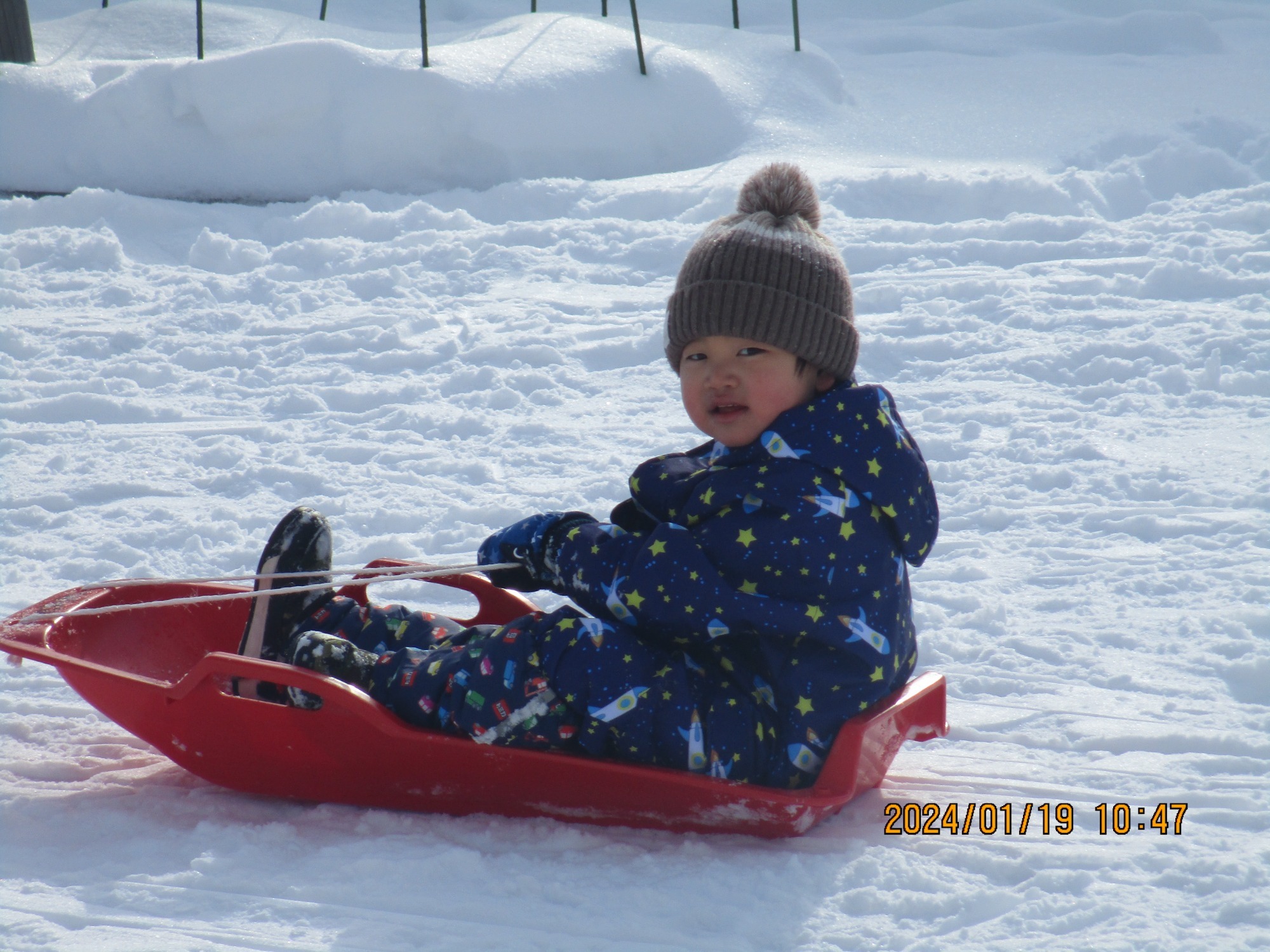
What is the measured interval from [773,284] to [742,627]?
0.47 meters

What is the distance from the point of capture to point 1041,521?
8.41ft

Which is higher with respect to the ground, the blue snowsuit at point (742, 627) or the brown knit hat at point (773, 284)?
the brown knit hat at point (773, 284)

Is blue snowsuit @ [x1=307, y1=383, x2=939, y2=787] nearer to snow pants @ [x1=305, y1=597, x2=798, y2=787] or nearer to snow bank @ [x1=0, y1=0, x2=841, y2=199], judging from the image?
snow pants @ [x1=305, y1=597, x2=798, y2=787]

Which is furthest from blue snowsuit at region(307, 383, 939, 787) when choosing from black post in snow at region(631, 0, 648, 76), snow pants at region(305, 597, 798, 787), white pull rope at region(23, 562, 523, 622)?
black post in snow at region(631, 0, 648, 76)

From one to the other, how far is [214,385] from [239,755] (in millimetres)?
1915

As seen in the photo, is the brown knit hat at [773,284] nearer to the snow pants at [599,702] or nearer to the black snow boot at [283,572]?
the snow pants at [599,702]

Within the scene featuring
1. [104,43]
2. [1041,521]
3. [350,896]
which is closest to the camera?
[350,896]

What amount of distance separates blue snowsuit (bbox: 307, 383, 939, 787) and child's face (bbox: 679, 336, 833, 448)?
3cm

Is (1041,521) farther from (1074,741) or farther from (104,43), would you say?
(104,43)

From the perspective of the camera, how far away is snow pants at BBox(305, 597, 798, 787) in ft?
5.09

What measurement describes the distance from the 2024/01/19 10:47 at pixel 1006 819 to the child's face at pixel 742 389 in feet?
1.86

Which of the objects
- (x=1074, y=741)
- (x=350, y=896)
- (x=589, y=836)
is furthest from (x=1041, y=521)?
(x=350, y=896)

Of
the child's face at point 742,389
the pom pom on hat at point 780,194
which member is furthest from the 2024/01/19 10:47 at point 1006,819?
the pom pom on hat at point 780,194

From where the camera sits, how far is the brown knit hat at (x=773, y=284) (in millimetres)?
1644
